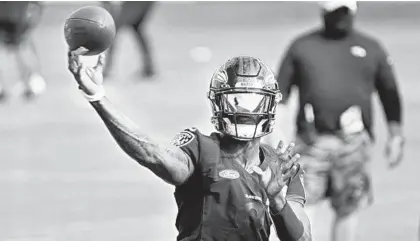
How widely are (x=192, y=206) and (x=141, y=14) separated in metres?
15.8

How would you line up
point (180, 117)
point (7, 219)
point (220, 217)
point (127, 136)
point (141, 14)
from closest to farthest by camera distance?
1. point (127, 136)
2. point (220, 217)
3. point (7, 219)
4. point (180, 117)
5. point (141, 14)

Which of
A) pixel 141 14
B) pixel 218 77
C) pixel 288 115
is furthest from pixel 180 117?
pixel 218 77

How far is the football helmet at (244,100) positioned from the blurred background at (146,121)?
13.3 inches

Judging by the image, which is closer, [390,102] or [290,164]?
[290,164]

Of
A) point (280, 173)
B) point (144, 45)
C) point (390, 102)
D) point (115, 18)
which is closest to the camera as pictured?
point (280, 173)

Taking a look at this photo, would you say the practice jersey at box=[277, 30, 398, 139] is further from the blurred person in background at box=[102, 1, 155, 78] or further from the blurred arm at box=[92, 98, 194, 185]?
the blurred person in background at box=[102, 1, 155, 78]

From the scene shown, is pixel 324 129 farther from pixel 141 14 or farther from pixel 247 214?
pixel 141 14

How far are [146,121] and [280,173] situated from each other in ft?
38.0

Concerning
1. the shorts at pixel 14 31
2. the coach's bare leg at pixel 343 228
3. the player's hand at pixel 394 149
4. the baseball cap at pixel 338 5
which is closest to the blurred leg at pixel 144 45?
the shorts at pixel 14 31

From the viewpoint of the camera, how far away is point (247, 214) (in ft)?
18.8

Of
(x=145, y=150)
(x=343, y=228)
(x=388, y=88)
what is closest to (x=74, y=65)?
(x=145, y=150)

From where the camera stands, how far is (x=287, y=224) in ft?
18.5

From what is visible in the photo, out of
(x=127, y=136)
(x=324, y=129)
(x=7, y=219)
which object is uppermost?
(x=127, y=136)

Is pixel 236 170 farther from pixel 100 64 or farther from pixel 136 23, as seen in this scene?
pixel 136 23
